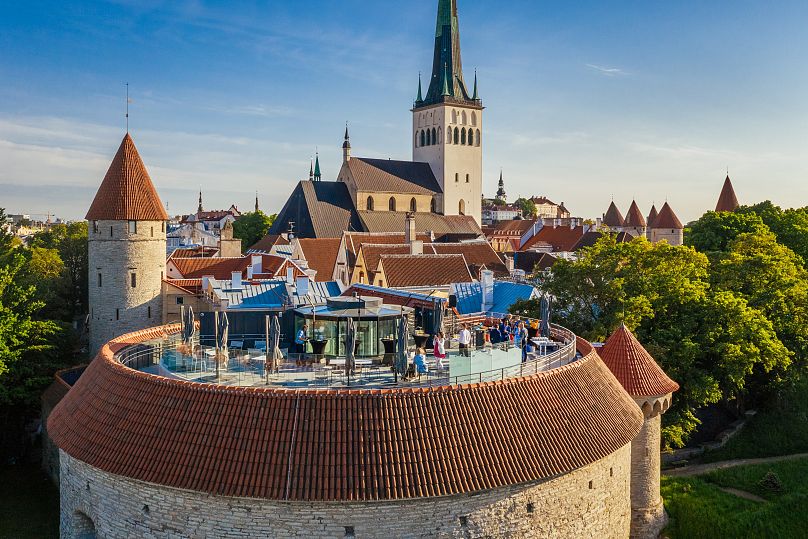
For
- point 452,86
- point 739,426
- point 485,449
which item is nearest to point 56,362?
point 485,449

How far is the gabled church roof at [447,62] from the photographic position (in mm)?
96262

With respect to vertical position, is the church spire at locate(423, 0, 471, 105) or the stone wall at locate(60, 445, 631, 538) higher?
the church spire at locate(423, 0, 471, 105)

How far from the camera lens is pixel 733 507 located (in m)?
29.0

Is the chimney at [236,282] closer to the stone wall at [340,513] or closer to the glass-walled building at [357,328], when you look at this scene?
the glass-walled building at [357,328]

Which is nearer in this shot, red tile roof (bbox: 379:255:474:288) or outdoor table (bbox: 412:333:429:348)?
outdoor table (bbox: 412:333:429:348)

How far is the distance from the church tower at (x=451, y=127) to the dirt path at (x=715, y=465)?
65.6 metres

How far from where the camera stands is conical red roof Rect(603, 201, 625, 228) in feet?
385

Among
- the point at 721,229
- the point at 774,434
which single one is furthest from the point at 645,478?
the point at 721,229

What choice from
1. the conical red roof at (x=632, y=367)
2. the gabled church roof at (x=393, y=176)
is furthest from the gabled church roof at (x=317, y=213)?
the conical red roof at (x=632, y=367)

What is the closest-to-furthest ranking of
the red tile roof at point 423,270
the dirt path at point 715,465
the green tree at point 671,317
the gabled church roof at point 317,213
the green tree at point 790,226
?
the green tree at point 671,317 → the dirt path at point 715,465 → the red tile roof at point 423,270 → the green tree at point 790,226 → the gabled church roof at point 317,213

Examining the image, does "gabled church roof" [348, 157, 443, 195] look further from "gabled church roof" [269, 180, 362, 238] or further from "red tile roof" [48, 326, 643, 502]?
"red tile roof" [48, 326, 643, 502]

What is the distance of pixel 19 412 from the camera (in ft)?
118

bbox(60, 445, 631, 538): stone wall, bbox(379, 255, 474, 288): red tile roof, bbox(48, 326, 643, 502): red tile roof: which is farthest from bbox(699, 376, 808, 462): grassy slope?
bbox(48, 326, 643, 502): red tile roof

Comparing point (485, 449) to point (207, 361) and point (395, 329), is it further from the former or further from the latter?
point (207, 361)
